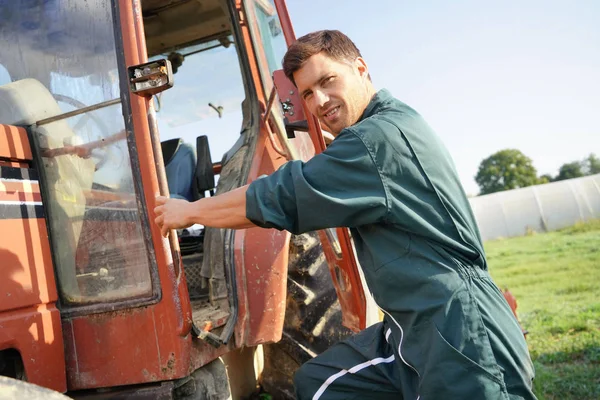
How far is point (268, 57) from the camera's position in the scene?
3.07m

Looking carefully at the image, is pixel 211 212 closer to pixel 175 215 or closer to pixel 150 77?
pixel 175 215

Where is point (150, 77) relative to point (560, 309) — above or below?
above

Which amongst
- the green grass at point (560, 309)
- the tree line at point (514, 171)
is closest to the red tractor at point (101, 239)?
the green grass at point (560, 309)

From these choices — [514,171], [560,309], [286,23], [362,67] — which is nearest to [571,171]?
[514,171]

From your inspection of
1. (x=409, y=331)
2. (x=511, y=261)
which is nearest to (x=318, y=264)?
(x=409, y=331)

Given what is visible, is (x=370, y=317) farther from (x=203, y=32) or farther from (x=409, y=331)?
(x=203, y=32)

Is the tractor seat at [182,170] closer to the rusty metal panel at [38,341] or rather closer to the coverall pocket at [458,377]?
the rusty metal panel at [38,341]

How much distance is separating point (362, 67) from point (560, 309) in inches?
227

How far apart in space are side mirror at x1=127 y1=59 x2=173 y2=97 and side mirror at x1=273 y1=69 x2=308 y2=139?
428 mm

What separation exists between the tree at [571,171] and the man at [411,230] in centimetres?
4967

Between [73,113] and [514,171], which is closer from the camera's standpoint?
[73,113]

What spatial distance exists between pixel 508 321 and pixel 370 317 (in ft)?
4.29

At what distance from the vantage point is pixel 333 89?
181 centimetres

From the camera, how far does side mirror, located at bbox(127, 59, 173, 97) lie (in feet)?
6.34
